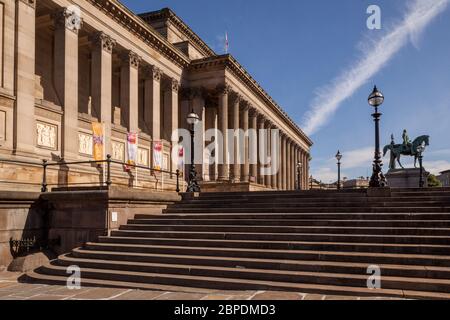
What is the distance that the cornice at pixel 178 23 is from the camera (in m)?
36.3

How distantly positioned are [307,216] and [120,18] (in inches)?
816

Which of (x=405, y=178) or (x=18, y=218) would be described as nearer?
(x=18, y=218)

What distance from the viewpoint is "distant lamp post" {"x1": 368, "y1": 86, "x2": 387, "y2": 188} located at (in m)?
14.9

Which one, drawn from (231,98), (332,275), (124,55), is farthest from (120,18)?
(332,275)

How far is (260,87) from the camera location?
43969 millimetres

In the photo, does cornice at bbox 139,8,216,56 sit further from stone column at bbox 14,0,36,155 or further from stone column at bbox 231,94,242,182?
stone column at bbox 14,0,36,155

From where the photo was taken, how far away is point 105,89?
25.0m

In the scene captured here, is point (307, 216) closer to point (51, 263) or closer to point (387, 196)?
point (387, 196)

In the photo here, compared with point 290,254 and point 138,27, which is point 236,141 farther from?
point 290,254

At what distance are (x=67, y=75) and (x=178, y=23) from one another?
18.6 metres

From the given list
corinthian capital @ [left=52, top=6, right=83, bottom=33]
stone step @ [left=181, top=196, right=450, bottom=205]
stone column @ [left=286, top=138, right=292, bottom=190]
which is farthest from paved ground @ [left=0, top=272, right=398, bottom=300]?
stone column @ [left=286, top=138, right=292, bottom=190]

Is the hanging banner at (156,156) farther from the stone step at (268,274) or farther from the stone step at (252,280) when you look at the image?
the stone step at (252,280)

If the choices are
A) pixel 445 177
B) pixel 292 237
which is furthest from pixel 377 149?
pixel 445 177

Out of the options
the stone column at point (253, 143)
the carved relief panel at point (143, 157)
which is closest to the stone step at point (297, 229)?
the carved relief panel at point (143, 157)
